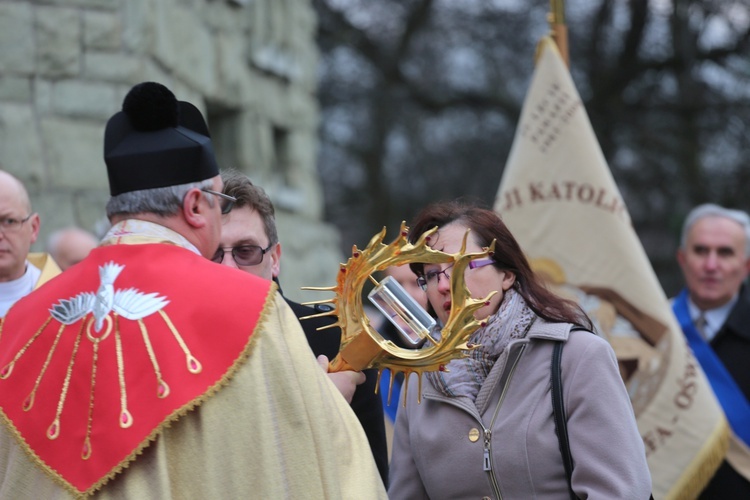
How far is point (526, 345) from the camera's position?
11.0ft

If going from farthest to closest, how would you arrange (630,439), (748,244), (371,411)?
(748,244)
(371,411)
(630,439)

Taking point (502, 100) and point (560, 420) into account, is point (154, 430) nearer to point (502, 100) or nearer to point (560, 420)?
point (560, 420)

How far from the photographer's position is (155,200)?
3.14 metres

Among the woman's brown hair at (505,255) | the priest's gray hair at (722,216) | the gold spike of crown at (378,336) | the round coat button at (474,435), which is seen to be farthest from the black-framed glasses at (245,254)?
the priest's gray hair at (722,216)

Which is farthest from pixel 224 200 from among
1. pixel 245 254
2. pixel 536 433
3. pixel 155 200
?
pixel 536 433

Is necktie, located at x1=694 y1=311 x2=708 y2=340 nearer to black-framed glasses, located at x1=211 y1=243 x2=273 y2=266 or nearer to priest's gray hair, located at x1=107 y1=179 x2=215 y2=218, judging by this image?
black-framed glasses, located at x1=211 y1=243 x2=273 y2=266

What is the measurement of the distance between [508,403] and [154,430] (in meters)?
0.98

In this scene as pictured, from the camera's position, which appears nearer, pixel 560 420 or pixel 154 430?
pixel 154 430

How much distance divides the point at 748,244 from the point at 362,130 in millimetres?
11700

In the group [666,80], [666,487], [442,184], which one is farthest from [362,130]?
[666,487]

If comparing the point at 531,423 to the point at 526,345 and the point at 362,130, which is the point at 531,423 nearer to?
the point at 526,345

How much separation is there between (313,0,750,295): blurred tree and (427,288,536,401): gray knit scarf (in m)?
11.1

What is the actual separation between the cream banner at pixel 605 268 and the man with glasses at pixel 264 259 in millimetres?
1824

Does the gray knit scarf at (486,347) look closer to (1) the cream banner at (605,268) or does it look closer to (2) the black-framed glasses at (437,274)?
(2) the black-framed glasses at (437,274)
